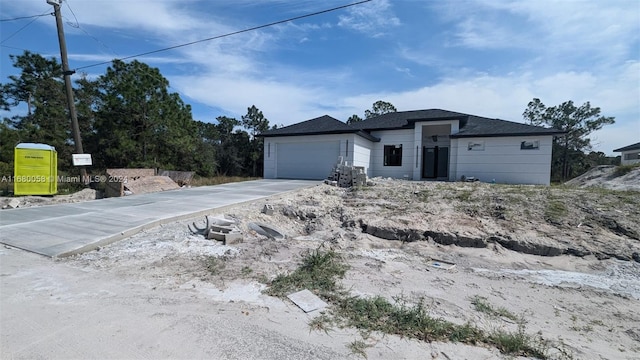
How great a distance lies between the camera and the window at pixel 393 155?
18.4 meters

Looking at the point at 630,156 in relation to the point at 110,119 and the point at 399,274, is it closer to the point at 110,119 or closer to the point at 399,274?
the point at 399,274

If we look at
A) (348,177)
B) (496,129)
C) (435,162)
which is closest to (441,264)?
(348,177)

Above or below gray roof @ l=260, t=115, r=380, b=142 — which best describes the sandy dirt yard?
below

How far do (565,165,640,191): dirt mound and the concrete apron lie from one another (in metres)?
17.5

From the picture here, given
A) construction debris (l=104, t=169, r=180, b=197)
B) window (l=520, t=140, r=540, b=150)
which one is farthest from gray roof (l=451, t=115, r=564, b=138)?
construction debris (l=104, t=169, r=180, b=197)

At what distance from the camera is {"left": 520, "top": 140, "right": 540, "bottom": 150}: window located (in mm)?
15235

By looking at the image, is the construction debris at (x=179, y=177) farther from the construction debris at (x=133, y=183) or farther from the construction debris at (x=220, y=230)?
the construction debris at (x=220, y=230)

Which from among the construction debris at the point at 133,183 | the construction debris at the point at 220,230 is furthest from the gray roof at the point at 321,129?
the construction debris at the point at 220,230

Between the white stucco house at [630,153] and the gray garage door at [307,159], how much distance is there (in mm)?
27151

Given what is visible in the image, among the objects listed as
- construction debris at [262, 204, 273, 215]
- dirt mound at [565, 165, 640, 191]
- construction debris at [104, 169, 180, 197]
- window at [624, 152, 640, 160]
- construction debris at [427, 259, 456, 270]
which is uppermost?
window at [624, 152, 640, 160]

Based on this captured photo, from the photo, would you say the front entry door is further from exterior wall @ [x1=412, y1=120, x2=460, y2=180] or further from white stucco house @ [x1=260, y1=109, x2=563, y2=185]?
exterior wall @ [x1=412, y1=120, x2=460, y2=180]

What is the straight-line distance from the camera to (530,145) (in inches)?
606

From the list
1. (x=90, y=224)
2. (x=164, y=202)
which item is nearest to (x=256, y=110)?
(x=164, y=202)

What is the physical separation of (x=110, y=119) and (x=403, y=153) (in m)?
17.0
